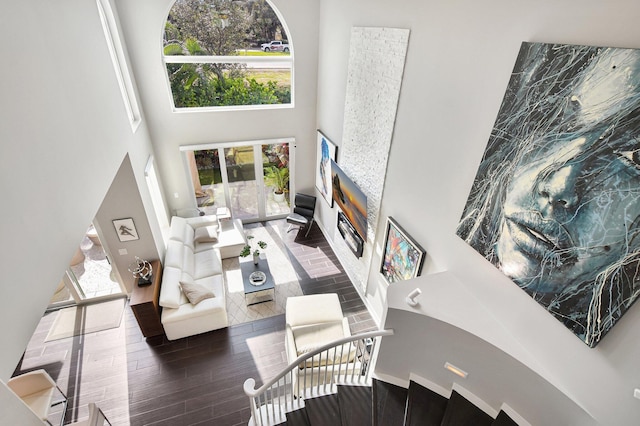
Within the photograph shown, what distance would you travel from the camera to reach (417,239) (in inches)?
163

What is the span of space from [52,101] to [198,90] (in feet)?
14.0

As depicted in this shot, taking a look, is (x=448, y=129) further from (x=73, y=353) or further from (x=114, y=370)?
(x=73, y=353)

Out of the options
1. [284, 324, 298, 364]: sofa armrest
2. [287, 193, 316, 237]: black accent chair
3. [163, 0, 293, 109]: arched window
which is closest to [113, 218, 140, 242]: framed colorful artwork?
[163, 0, 293, 109]: arched window

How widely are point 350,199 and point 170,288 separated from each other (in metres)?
3.56

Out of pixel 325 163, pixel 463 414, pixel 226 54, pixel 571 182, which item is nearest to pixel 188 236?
pixel 325 163

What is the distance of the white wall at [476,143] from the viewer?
204cm

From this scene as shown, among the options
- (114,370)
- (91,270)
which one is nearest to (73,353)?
(114,370)

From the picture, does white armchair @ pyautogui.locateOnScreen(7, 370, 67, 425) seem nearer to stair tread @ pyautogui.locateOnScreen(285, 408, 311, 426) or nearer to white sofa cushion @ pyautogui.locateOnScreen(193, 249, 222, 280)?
white sofa cushion @ pyautogui.locateOnScreen(193, 249, 222, 280)

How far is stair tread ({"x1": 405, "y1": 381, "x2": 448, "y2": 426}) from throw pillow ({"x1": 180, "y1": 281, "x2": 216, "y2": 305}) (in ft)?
11.6

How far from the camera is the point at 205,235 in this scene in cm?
706

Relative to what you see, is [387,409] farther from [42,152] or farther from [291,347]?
[42,152]

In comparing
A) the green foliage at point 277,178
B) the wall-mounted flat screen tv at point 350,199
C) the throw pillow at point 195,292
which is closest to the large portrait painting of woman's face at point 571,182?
the wall-mounted flat screen tv at point 350,199

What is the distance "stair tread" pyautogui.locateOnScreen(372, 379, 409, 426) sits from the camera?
3387 millimetres

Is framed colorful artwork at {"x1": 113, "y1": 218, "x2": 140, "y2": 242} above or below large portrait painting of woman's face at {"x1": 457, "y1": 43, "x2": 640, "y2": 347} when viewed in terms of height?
below
